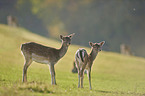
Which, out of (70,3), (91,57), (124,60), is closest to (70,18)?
(70,3)

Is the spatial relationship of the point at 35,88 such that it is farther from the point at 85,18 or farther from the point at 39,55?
the point at 85,18

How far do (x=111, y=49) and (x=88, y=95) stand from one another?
4187 centimetres

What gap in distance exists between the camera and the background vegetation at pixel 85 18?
53938 mm

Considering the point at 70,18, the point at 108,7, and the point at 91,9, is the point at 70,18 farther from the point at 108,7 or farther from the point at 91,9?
the point at 108,7

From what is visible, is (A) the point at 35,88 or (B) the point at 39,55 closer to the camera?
(A) the point at 35,88

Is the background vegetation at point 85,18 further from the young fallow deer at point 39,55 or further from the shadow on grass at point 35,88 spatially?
the shadow on grass at point 35,88

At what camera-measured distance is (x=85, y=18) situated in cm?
5825

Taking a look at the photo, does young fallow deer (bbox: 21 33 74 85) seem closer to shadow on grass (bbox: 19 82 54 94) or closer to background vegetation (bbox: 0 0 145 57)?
shadow on grass (bbox: 19 82 54 94)

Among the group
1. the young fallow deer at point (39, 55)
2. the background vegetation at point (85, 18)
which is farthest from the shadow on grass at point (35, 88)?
the background vegetation at point (85, 18)

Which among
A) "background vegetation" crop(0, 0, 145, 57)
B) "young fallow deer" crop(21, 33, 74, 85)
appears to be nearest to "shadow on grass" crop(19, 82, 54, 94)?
"young fallow deer" crop(21, 33, 74, 85)

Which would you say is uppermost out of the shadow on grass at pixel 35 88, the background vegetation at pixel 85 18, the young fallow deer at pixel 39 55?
the background vegetation at pixel 85 18

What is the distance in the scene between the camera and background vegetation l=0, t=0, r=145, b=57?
5394 centimetres

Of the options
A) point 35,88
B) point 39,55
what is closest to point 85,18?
point 39,55

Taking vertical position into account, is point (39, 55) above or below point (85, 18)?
below
